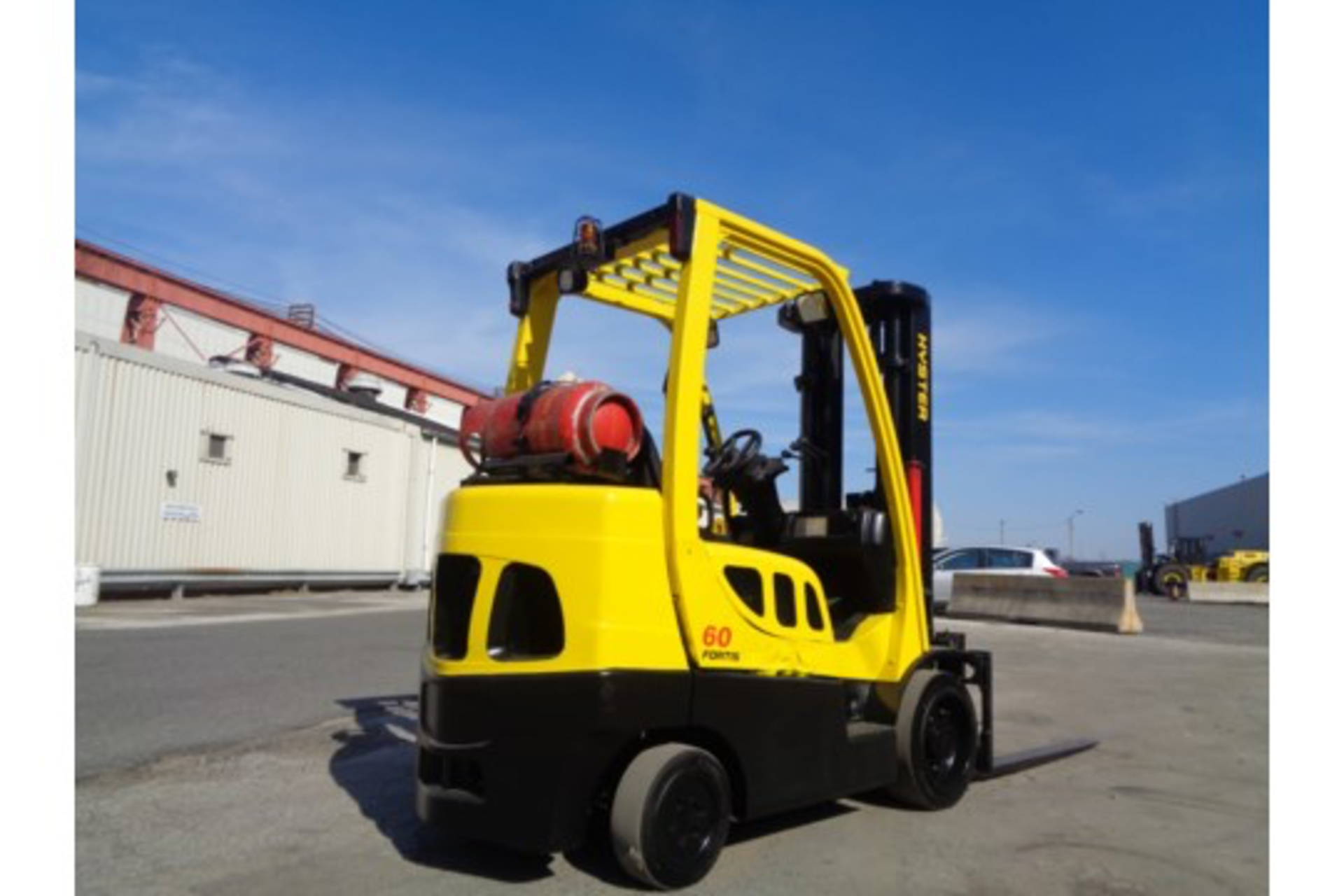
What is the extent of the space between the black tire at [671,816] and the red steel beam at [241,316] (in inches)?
762

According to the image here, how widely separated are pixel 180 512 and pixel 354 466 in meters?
5.40

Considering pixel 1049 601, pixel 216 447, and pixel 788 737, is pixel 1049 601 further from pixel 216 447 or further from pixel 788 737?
pixel 216 447

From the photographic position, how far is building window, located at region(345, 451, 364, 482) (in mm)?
23359

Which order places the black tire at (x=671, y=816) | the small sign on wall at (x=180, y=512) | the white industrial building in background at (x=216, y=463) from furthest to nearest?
the small sign on wall at (x=180, y=512) → the white industrial building in background at (x=216, y=463) → the black tire at (x=671, y=816)

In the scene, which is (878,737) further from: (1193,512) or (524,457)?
(1193,512)

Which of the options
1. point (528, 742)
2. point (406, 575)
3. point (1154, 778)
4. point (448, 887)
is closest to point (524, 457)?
point (528, 742)

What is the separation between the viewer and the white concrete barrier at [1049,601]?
1727cm

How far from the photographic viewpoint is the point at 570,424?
412cm

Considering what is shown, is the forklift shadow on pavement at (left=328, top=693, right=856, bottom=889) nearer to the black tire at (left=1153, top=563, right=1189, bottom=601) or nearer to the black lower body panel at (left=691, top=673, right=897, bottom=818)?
the black lower body panel at (left=691, top=673, right=897, bottom=818)

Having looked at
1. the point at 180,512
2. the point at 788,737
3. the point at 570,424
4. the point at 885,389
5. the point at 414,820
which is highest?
the point at 885,389

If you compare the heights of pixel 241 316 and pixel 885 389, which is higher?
pixel 241 316

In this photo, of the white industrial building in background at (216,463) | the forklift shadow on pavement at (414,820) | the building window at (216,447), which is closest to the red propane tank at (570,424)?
the forklift shadow on pavement at (414,820)

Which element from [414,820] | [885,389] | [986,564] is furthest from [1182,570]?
[414,820]

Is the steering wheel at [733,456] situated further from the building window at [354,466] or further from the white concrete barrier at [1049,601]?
the building window at [354,466]
